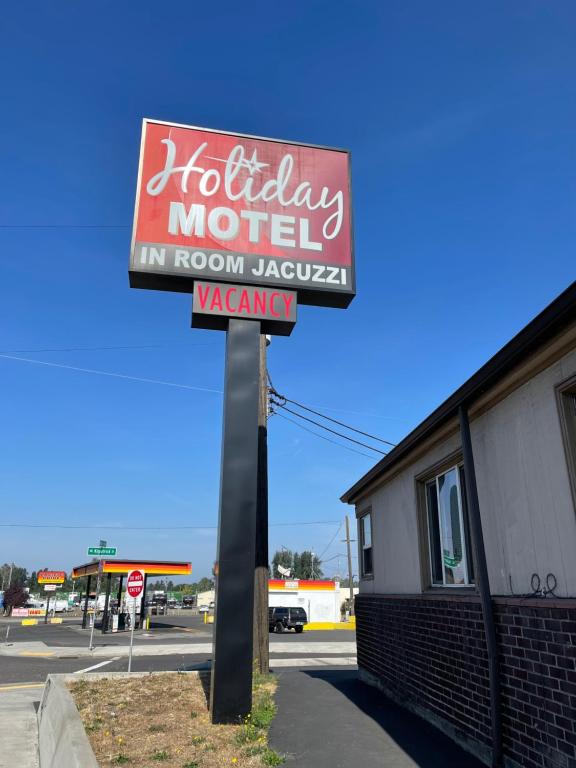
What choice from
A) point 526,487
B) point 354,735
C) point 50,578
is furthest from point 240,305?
point 50,578

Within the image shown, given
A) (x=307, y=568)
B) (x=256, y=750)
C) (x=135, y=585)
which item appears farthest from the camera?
(x=307, y=568)

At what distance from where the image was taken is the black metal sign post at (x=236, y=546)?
702cm

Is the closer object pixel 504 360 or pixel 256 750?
pixel 504 360

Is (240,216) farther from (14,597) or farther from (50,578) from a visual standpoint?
(14,597)

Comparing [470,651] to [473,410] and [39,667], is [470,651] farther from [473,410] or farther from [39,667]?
[39,667]

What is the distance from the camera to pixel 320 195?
30.9 ft

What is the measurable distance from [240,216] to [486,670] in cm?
670

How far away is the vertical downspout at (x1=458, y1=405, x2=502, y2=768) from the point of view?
213 inches

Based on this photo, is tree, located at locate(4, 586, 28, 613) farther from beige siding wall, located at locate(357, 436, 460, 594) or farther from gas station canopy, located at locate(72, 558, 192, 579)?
beige siding wall, located at locate(357, 436, 460, 594)

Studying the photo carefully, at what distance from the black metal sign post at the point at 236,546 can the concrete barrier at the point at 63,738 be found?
5.46ft

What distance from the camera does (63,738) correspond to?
576 cm

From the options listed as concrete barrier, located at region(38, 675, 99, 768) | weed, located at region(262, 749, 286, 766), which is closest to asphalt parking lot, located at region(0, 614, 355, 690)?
concrete barrier, located at region(38, 675, 99, 768)

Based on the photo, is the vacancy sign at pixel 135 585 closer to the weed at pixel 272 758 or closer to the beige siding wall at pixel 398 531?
the beige siding wall at pixel 398 531

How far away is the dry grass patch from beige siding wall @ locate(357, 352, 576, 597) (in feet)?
9.87
